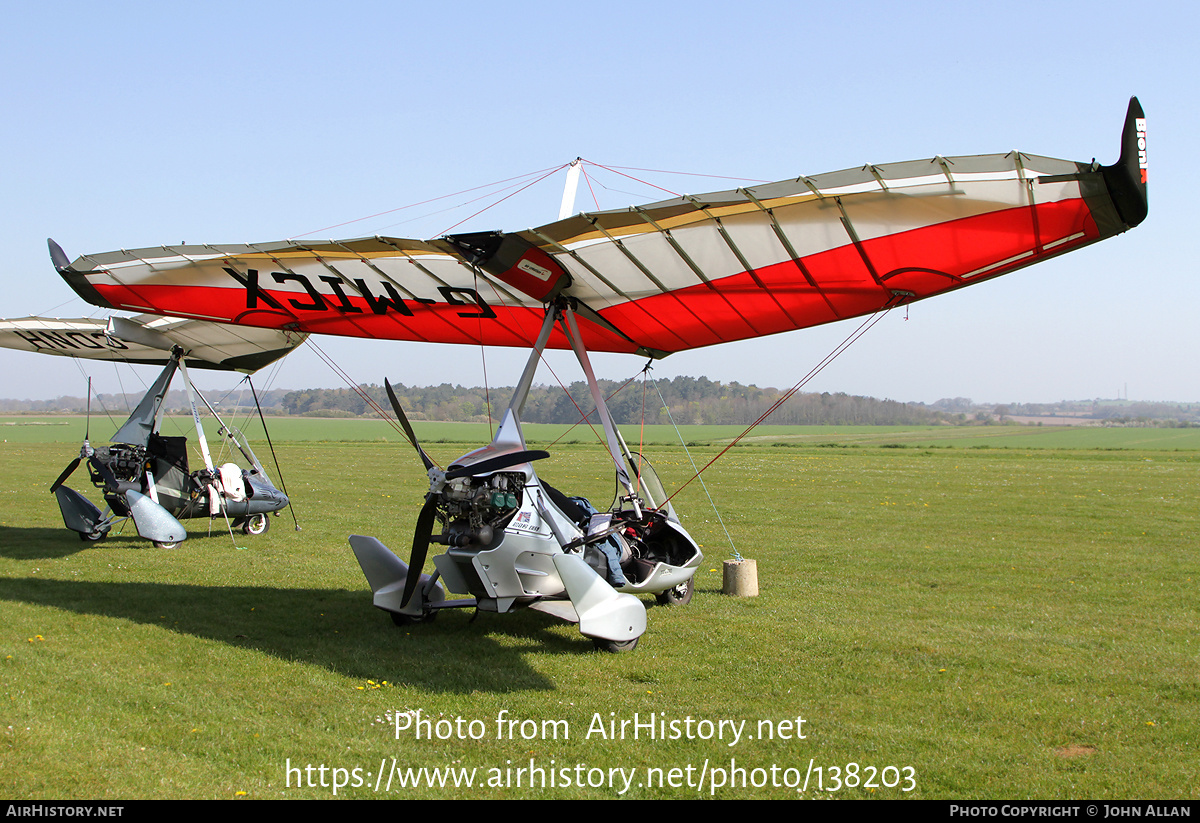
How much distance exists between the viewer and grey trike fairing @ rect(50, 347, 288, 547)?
12250mm

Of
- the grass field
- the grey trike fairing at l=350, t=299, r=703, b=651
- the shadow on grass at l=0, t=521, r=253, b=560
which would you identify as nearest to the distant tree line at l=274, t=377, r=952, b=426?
the shadow on grass at l=0, t=521, r=253, b=560

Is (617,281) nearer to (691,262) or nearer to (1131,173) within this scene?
(691,262)

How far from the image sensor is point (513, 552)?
686cm

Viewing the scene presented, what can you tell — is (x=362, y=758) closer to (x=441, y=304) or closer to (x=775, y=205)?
(x=775, y=205)

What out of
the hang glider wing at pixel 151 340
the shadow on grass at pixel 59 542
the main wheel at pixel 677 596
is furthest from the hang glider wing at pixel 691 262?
the shadow on grass at pixel 59 542

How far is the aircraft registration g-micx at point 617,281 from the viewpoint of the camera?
5676 millimetres

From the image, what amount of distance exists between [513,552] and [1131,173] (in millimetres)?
4957

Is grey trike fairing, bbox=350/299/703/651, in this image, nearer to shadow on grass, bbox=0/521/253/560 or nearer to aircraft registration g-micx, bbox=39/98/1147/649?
aircraft registration g-micx, bbox=39/98/1147/649

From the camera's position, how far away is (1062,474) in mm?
27359

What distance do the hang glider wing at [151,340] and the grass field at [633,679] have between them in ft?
10.1

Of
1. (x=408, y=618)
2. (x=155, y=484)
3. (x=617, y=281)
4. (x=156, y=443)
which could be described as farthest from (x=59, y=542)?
(x=617, y=281)

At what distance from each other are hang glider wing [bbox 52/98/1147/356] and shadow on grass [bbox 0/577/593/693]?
10.5ft
